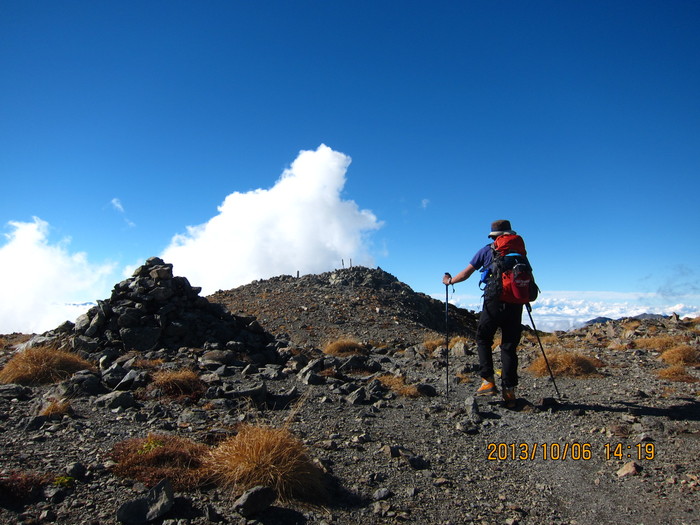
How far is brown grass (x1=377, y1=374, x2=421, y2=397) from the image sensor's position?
874cm

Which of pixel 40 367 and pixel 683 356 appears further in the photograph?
pixel 683 356

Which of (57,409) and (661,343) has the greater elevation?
(661,343)

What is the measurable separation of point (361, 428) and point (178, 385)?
385 cm

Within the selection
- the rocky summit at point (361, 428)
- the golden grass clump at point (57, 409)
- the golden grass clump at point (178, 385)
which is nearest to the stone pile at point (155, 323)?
the rocky summit at point (361, 428)

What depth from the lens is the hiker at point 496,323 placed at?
7324 mm

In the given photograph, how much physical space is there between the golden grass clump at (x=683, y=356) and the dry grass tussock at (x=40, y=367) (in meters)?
13.6

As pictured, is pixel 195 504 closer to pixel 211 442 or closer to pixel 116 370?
pixel 211 442

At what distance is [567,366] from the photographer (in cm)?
999

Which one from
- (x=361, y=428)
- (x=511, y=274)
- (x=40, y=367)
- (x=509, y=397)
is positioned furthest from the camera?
(x=40, y=367)

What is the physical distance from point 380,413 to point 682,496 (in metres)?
4.37

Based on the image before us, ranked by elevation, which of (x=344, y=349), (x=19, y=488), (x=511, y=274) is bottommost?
(x=19, y=488)

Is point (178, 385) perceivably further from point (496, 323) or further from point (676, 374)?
point (676, 374)
